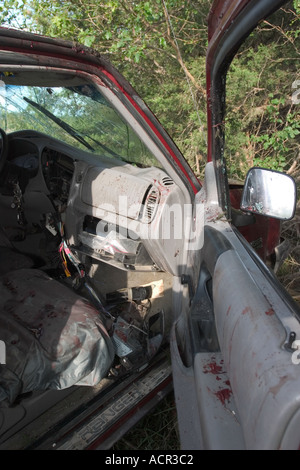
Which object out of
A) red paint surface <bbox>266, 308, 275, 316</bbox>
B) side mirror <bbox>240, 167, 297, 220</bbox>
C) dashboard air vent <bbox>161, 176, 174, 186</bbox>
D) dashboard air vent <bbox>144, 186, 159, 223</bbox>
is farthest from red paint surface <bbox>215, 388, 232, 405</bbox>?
dashboard air vent <bbox>161, 176, 174, 186</bbox>

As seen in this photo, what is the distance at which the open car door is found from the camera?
0.91 meters

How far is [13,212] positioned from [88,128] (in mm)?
1129

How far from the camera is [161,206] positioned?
215 cm

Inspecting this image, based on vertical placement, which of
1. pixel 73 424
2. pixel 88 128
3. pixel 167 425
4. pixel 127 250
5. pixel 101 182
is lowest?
pixel 167 425

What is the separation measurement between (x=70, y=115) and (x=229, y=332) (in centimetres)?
199

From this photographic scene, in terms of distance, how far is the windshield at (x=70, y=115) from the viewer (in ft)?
7.00

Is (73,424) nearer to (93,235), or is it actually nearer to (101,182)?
(93,235)

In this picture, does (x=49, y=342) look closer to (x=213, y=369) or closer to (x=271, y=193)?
(x=213, y=369)

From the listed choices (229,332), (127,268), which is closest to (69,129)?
(127,268)

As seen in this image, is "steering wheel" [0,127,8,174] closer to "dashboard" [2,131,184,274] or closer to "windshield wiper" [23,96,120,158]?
"dashboard" [2,131,184,274]

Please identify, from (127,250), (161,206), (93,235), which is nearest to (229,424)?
(161,206)

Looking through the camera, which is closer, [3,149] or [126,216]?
[126,216]

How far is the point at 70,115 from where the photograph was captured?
8.24ft

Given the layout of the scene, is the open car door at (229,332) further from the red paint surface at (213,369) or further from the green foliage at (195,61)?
the green foliage at (195,61)
